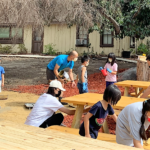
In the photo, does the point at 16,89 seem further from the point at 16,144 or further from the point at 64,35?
the point at 64,35

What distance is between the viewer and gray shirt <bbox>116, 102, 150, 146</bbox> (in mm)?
3207

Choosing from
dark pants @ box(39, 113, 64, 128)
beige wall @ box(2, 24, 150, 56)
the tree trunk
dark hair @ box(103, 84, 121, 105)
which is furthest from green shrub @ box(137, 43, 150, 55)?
dark hair @ box(103, 84, 121, 105)

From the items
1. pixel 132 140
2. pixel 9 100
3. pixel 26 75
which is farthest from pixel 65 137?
pixel 26 75

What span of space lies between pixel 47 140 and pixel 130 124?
1.06m

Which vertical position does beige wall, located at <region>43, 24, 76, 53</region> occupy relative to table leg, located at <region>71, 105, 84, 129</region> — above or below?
above

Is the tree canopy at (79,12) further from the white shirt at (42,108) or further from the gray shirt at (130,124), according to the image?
the gray shirt at (130,124)

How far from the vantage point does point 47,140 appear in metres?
2.65

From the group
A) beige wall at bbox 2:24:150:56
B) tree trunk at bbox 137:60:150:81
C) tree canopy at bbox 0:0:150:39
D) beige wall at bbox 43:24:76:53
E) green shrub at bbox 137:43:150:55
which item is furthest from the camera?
beige wall at bbox 43:24:76:53

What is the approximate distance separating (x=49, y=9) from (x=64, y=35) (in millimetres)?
14872

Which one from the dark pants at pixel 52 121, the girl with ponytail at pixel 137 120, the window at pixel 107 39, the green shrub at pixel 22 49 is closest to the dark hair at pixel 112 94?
the girl with ponytail at pixel 137 120

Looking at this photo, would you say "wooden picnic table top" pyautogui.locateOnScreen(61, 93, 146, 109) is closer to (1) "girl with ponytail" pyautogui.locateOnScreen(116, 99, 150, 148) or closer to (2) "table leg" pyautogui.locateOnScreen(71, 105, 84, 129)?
(2) "table leg" pyautogui.locateOnScreen(71, 105, 84, 129)

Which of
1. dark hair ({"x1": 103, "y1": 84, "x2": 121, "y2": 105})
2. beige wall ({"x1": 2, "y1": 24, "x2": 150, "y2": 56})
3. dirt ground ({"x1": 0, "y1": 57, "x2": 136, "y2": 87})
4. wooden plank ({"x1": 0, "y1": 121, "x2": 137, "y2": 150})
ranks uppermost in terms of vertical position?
beige wall ({"x1": 2, "y1": 24, "x2": 150, "y2": 56})

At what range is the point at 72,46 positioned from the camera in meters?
25.4

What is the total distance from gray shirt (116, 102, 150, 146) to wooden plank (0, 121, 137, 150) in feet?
2.33
